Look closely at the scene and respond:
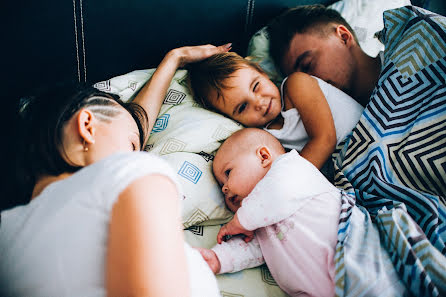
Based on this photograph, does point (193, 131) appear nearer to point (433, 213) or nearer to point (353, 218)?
point (353, 218)

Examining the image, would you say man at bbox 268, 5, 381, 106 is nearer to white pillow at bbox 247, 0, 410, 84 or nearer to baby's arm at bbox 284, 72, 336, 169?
white pillow at bbox 247, 0, 410, 84

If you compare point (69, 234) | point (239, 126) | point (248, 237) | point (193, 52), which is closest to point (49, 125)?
point (69, 234)

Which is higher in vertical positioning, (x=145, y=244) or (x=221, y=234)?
(x=145, y=244)

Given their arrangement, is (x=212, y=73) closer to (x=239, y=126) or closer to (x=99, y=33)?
(x=239, y=126)

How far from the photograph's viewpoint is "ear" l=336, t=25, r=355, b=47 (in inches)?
53.8

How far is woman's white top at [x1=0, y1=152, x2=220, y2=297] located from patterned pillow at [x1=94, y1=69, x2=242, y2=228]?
0.49 meters

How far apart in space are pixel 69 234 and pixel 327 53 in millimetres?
1237

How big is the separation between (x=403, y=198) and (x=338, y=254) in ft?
0.92

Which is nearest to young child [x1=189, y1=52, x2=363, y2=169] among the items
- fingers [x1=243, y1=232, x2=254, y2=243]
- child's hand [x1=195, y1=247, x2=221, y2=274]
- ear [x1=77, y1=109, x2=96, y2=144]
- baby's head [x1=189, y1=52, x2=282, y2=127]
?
baby's head [x1=189, y1=52, x2=282, y2=127]

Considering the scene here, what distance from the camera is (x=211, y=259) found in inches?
33.1

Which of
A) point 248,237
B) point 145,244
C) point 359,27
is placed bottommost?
point 248,237

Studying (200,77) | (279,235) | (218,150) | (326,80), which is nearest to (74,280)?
(279,235)

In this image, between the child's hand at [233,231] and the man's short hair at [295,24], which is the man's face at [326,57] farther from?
the child's hand at [233,231]

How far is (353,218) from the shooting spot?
2.70 feet
